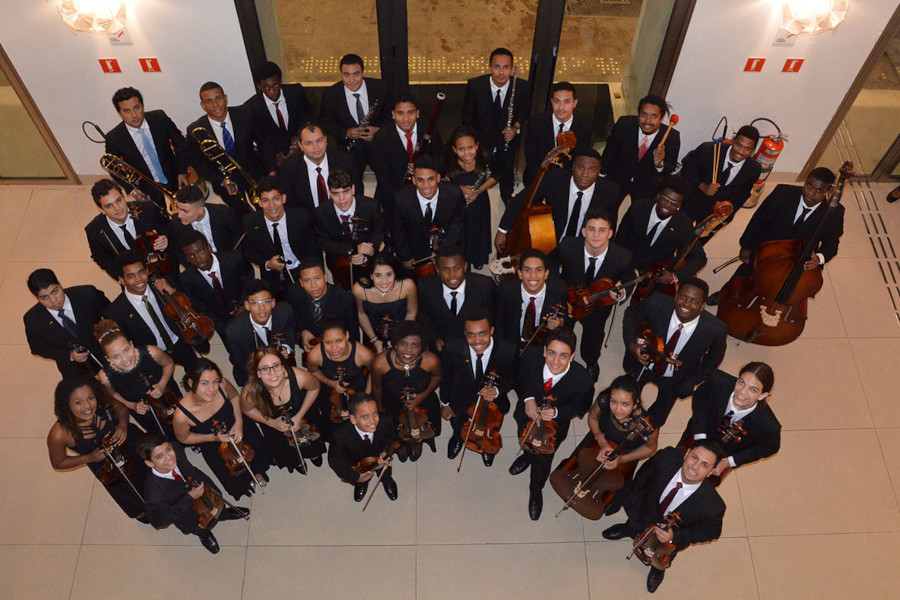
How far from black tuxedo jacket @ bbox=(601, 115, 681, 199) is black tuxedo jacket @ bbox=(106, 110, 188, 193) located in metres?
3.84

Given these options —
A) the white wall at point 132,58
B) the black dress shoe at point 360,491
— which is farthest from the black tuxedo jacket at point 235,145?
the black dress shoe at point 360,491

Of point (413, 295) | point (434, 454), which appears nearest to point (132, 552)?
point (434, 454)

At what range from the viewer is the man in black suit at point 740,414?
14.3ft

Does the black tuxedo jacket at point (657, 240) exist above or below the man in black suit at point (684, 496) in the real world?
above

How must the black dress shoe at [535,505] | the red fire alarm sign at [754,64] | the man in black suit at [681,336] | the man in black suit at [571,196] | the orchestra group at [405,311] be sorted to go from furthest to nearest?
the red fire alarm sign at [754,64], the man in black suit at [571,196], the black dress shoe at [535,505], the man in black suit at [681,336], the orchestra group at [405,311]

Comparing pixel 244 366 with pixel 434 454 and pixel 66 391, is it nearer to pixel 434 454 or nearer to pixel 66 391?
pixel 66 391

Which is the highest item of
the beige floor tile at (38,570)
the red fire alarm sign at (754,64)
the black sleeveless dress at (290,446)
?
the red fire alarm sign at (754,64)

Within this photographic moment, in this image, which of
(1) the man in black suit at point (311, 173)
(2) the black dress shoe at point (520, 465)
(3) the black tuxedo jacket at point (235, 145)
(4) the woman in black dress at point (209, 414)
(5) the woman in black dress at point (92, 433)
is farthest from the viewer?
(3) the black tuxedo jacket at point (235, 145)

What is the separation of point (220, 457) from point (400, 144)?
2947 mm

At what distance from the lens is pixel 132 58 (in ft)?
21.4

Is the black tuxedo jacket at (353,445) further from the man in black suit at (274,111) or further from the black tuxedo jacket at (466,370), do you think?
the man in black suit at (274,111)

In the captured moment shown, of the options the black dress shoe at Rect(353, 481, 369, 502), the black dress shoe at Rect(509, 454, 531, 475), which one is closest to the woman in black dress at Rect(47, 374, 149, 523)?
the black dress shoe at Rect(353, 481, 369, 502)

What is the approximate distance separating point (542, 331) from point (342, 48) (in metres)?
4.08

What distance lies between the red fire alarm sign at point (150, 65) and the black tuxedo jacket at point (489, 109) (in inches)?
115
